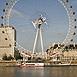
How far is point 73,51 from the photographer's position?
312ft

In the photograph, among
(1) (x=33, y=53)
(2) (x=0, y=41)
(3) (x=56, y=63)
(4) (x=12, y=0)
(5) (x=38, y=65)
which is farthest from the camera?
(2) (x=0, y=41)

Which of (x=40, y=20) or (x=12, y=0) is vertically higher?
(x=12, y=0)

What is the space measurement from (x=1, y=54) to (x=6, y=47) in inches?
150

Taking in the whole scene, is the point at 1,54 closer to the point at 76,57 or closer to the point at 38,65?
the point at 76,57

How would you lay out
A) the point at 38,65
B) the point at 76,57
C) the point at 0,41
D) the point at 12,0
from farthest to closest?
the point at 0,41, the point at 76,57, the point at 38,65, the point at 12,0

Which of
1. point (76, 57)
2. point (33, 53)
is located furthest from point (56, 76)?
point (76, 57)

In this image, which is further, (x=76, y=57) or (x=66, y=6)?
(x=76, y=57)

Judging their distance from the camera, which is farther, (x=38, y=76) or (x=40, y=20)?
(x=40, y=20)

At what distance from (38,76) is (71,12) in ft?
68.4

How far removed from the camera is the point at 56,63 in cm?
7306

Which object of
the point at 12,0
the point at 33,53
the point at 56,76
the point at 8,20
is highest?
the point at 12,0

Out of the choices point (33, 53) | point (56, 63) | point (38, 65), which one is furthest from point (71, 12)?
point (56, 63)

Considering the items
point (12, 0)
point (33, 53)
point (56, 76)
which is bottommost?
point (56, 76)

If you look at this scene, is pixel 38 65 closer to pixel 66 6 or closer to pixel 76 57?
pixel 66 6
